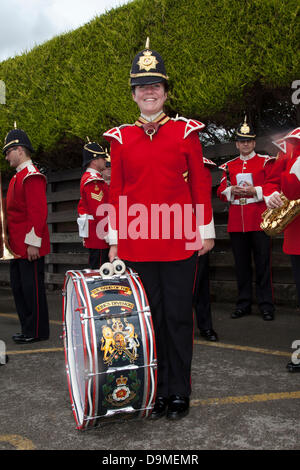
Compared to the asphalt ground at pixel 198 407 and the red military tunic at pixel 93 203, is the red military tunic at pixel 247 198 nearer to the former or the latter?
the asphalt ground at pixel 198 407

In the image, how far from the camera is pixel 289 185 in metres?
3.14

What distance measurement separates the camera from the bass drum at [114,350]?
2.45 metres

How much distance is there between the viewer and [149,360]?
2549 mm

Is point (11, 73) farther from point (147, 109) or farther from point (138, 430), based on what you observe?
point (138, 430)

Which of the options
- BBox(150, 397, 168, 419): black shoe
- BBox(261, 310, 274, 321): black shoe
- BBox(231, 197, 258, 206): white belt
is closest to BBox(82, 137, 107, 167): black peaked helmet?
BBox(231, 197, 258, 206): white belt

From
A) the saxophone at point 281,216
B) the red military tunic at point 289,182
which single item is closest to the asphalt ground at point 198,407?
the red military tunic at point 289,182

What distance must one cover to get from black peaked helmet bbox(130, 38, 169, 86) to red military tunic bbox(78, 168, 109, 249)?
3137 mm

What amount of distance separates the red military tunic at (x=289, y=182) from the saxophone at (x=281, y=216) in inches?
1.7

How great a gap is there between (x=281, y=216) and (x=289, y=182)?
451 mm

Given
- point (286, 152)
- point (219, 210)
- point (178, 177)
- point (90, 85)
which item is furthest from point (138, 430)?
point (90, 85)

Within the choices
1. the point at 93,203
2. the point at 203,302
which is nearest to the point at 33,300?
the point at 93,203

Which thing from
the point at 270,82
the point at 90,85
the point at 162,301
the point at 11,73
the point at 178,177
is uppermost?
the point at 11,73

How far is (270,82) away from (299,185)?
2.75 metres
